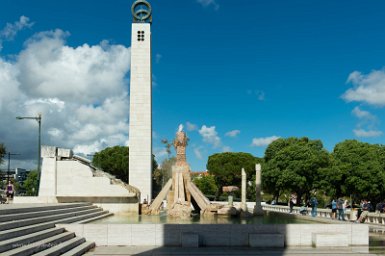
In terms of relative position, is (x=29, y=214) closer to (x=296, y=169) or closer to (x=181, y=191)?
(x=181, y=191)

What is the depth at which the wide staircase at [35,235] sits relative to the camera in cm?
1005

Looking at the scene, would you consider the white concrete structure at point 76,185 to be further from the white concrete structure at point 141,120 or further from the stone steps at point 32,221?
the stone steps at point 32,221

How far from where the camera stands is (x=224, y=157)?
214ft

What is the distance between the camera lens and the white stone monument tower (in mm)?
32781

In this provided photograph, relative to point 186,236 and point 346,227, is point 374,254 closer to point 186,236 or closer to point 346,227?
point 346,227

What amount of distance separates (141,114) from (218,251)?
21691mm

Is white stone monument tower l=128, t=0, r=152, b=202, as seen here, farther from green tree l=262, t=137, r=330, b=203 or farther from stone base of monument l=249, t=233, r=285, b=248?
stone base of monument l=249, t=233, r=285, b=248

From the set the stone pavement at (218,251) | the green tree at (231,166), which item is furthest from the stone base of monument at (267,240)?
the green tree at (231,166)

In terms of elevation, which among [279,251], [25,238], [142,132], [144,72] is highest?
[144,72]

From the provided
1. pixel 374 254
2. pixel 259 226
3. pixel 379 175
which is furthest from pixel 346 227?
pixel 379 175

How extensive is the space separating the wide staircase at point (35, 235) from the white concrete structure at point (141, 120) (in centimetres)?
1727

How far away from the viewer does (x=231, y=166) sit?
63.8 metres

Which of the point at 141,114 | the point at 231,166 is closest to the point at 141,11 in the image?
the point at 141,114

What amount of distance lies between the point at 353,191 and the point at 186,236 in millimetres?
33018
